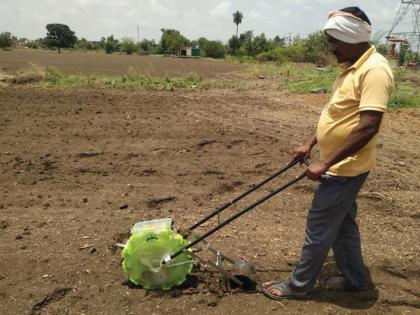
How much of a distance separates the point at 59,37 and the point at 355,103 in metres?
114

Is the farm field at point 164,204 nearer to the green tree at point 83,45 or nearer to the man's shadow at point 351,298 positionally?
the man's shadow at point 351,298

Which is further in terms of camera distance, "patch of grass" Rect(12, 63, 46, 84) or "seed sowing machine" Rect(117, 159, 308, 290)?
"patch of grass" Rect(12, 63, 46, 84)

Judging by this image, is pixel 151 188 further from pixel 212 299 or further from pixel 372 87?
pixel 372 87

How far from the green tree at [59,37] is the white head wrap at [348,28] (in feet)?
365

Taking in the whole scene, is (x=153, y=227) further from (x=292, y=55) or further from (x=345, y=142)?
(x=292, y=55)

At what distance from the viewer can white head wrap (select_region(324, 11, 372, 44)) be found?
2584mm

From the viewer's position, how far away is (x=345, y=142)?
8.50 feet

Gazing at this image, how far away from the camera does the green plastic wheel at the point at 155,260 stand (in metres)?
3.16

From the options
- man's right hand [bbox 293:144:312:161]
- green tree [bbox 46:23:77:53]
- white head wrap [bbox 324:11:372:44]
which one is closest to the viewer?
white head wrap [bbox 324:11:372:44]

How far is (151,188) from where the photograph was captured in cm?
543

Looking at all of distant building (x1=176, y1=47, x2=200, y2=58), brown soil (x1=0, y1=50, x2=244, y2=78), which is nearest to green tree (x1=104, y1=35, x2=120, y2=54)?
distant building (x1=176, y1=47, x2=200, y2=58)

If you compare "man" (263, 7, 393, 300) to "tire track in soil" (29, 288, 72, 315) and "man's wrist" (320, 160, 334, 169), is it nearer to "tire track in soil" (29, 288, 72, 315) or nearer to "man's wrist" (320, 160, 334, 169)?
"man's wrist" (320, 160, 334, 169)

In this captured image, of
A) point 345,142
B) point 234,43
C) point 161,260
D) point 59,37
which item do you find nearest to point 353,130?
point 345,142

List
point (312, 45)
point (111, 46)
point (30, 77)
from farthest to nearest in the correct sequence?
point (111, 46) < point (312, 45) < point (30, 77)
